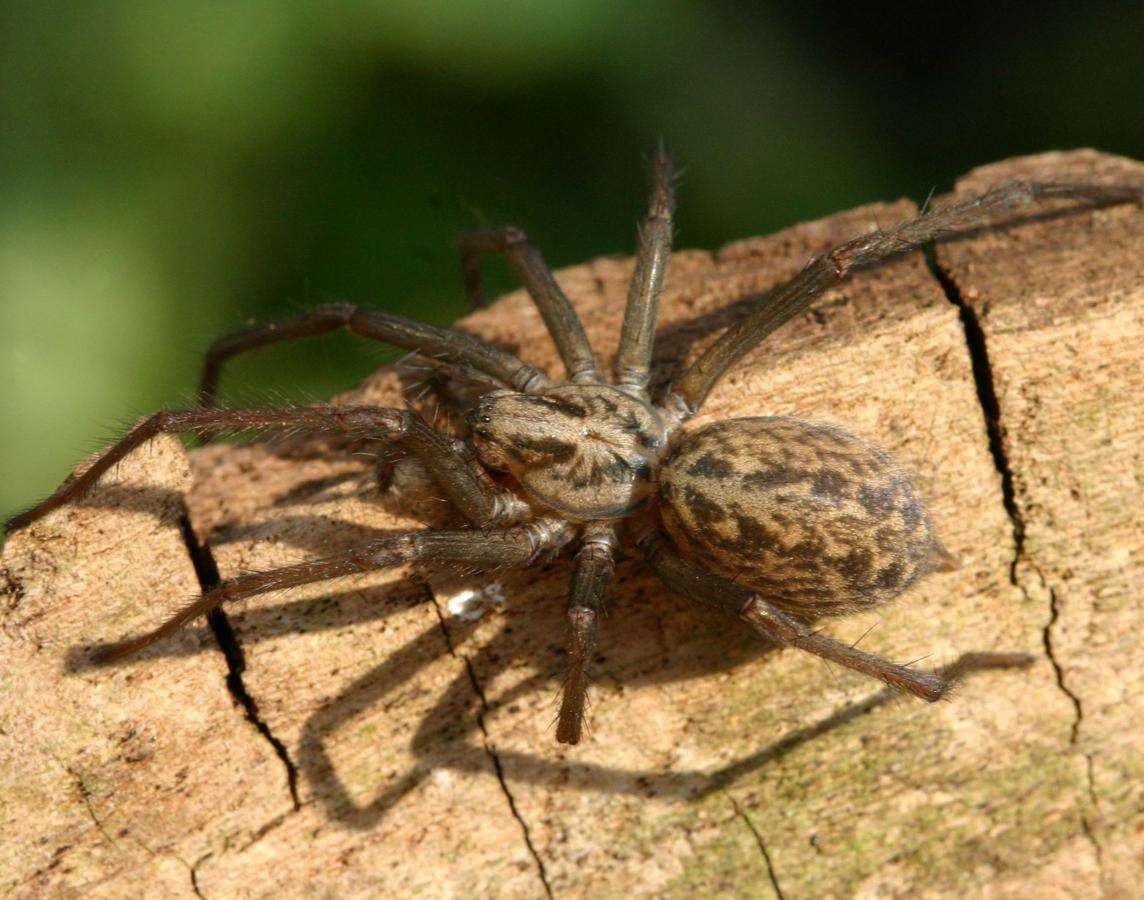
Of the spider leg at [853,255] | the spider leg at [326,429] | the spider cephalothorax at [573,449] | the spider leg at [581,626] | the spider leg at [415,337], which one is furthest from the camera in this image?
the spider leg at [415,337]

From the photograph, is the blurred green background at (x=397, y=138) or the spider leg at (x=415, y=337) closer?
the spider leg at (x=415, y=337)

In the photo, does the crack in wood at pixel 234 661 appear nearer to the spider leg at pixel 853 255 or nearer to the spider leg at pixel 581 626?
the spider leg at pixel 581 626

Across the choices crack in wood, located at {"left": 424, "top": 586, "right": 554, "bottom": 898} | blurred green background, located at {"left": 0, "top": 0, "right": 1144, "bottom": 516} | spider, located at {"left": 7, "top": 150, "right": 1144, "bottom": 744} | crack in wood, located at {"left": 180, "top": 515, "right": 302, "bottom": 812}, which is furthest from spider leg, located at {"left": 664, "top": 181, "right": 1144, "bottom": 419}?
crack in wood, located at {"left": 180, "top": 515, "right": 302, "bottom": 812}

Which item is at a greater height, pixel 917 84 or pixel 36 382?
pixel 917 84

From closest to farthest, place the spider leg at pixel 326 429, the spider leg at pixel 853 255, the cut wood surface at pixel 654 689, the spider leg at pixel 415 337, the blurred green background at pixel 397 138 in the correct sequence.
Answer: the cut wood surface at pixel 654 689
the spider leg at pixel 326 429
the spider leg at pixel 853 255
the spider leg at pixel 415 337
the blurred green background at pixel 397 138

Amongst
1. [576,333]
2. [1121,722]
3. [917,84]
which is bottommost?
[1121,722]

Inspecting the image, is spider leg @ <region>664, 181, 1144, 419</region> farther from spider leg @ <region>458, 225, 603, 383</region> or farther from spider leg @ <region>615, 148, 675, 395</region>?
spider leg @ <region>458, 225, 603, 383</region>

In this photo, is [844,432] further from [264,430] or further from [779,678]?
[264,430]

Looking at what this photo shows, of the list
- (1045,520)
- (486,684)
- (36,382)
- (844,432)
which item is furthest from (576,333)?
(36,382)

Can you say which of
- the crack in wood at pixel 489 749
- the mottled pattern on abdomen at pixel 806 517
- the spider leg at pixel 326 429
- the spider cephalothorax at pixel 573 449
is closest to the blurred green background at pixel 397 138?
the spider leg at pixel 326 429
